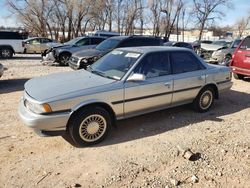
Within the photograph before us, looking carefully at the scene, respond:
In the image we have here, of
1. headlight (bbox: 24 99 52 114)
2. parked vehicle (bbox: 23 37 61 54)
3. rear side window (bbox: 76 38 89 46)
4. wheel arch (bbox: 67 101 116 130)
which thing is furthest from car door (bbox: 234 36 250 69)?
parked vehicle (bbox: 23 37 61 54)

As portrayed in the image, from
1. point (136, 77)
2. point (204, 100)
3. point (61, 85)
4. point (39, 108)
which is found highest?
point (136, 77)

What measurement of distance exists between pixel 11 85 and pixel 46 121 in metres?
5.74

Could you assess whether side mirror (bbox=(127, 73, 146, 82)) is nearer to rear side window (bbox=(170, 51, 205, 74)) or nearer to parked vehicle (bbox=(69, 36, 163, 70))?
rear side window (bbox=(170, 51, 205, 74))

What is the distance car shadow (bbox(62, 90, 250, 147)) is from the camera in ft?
16.3

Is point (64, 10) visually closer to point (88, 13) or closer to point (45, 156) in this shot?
point (88, 13)

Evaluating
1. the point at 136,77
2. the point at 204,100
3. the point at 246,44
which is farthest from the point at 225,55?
the point at 136,77

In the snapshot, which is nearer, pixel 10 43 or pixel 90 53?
pixel 90 53

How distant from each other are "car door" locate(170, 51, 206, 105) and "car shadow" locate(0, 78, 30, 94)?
17.0 ft

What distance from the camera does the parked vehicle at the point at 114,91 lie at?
4.20 metres

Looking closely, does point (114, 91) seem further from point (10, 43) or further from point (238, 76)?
point (10, 43)

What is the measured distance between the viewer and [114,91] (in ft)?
15.1

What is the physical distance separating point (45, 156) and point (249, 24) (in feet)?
235

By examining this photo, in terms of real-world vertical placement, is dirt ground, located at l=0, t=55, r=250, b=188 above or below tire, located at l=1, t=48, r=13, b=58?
below

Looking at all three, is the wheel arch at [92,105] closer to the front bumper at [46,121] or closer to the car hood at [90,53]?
the front bumper at [46,121]
